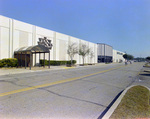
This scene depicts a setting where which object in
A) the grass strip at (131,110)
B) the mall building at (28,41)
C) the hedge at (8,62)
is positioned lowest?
the grass strip at (131,110)

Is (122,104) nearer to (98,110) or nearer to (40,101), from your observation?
(98,110)

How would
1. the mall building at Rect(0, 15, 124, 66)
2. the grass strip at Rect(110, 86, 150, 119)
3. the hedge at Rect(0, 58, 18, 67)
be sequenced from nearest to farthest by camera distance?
1. the grass strip at Rect(110, 86, 150, 119)
2. the hedge at Rect(0, 58, 18, 67)
3. the mall building at Rect(0, 15, 124, 66)

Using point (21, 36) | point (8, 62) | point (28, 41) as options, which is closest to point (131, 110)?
point (8, 62)

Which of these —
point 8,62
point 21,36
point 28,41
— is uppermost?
point 21,36

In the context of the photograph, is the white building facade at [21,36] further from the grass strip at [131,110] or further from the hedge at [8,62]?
the grass strip at [131,110]

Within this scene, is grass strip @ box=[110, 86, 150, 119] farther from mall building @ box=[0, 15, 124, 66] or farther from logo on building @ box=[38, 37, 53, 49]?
logo on building @ box=[38, 37, 53, 49]

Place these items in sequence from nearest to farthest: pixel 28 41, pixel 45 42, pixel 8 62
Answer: pixel 8 62 < pixel 28 41 < pixel 45 42

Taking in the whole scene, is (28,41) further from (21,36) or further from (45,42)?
(45,42)

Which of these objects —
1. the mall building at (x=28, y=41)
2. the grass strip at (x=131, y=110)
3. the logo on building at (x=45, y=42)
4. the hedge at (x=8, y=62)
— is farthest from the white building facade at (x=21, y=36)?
the grass strip at (x=131, y=110)

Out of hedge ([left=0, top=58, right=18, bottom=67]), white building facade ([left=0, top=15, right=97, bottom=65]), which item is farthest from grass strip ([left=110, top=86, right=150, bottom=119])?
white building facade ([left=0, top=15, right=97, bottom=65])

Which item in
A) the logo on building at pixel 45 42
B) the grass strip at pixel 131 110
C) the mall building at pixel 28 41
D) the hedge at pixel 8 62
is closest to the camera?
the grass strip at pixel 131 110

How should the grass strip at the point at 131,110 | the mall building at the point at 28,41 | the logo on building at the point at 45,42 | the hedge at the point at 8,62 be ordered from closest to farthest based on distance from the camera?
the grass strip at the point at 131,110 < the hedge at the point at 8,62 < the mall building at the point at 28,41 < the logo on building at the point at 45,42

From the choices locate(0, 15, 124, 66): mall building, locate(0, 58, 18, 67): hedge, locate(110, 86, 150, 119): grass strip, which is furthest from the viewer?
locate(0, 15, 124, 66): mall building

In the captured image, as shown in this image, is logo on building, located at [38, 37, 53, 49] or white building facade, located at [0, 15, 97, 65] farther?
logo on building, located at [38, 37, 53, 49]
